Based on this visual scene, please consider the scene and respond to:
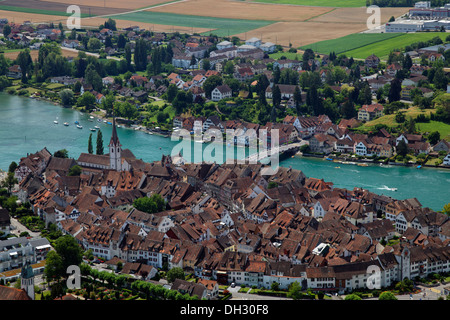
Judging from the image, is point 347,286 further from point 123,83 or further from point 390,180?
point 123,83

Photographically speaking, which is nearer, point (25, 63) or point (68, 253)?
point (68, 253)

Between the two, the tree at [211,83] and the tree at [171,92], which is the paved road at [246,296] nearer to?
the tree at [171,92]

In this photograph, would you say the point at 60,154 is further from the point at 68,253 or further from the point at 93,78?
the point at 93,78

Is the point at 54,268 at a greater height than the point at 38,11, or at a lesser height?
lesser

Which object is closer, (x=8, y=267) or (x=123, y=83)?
(x=8, y=267)

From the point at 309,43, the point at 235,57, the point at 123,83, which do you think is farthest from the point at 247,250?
the point at 309,43

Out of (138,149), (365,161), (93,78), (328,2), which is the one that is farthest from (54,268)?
(328,2)

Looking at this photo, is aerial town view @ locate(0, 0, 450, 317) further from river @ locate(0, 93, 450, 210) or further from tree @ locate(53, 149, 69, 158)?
tree @ locate(53, 149, 69, 158)

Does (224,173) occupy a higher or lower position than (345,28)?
lower
